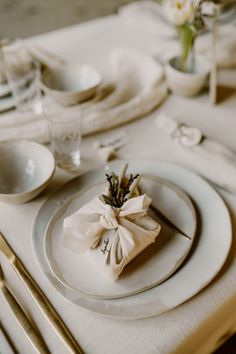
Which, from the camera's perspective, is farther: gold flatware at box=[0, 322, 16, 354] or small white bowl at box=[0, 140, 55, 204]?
small white bowl at box=[0, 140, 55, 204]

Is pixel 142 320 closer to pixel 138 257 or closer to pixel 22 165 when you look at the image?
pixel 138 257

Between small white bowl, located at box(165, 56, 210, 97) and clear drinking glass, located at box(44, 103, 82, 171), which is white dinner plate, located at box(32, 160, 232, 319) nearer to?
clear drinking glass, located at box(44, 103, 82, 171)

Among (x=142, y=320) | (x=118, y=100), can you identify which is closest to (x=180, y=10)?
(x=118, y=100)

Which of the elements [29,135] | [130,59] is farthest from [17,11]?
[29,135]

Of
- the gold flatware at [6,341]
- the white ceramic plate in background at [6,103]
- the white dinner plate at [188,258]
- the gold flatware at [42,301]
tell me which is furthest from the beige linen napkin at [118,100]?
the gold flatware at [6,341]

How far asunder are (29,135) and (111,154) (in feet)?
0.58

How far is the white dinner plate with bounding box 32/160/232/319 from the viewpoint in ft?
1.82

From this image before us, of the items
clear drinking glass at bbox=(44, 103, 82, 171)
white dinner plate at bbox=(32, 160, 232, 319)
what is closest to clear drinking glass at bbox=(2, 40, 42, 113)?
clear drinking glass at bbox=(44, 103, 82, 171)

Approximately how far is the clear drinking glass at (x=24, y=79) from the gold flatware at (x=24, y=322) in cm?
47

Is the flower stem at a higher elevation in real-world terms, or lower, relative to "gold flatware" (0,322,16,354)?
higher

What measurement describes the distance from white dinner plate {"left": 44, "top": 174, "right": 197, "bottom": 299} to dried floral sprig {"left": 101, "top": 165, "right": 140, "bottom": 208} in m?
0.05

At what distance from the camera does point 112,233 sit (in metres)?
0.60

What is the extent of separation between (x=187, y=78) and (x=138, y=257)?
0.48 m

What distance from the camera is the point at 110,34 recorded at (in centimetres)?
124
